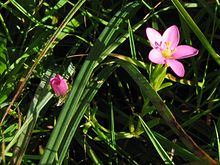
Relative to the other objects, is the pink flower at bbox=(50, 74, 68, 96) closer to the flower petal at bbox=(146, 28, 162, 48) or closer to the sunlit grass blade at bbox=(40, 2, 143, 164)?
the sunlit grass blade at bbox=(40, 2, 143, 164)

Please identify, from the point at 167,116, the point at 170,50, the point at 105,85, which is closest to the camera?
the point at 167,116

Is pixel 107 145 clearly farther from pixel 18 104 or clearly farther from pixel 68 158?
pixel 18 104

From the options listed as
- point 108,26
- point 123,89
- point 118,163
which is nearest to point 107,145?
point 118,163

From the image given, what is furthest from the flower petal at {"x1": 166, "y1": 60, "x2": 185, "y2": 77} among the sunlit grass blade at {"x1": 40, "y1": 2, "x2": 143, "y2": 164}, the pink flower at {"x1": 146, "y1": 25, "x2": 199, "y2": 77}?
the sunlit grass blade at {"x1": 40, "y1": 2, "x2": 143, "y2": 164}

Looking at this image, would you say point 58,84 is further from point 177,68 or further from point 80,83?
point 177,68

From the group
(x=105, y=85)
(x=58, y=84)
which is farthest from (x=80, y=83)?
(x=105, y=85)

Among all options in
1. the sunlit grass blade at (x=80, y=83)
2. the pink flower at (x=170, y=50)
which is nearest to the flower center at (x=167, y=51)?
the pink flower at (x=170, y=50)

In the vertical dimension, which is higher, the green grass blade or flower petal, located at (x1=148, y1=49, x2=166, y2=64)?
flower petal, located at (x1=148, y1=49, x2=166, y2=64)
